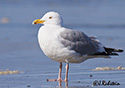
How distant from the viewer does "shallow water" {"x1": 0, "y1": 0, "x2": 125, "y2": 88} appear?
6.61m

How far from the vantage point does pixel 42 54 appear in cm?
993

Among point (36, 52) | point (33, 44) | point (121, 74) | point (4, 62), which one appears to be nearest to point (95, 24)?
point (33, 44)

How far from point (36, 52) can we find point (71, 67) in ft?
8.13

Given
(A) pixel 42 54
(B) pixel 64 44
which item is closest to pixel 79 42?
(B) pixel 64 44

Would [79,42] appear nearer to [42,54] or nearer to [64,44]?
[64,44]

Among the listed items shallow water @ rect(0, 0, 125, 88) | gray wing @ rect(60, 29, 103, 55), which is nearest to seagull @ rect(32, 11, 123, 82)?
gray wing @ rect(60, 29, 103, 55)

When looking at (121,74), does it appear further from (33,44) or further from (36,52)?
(33,44)

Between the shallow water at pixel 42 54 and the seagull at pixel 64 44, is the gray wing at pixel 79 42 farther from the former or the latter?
the shallow water at pixel 42 54

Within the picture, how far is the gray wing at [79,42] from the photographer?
263 inches

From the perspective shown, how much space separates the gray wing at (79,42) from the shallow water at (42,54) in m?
0.46

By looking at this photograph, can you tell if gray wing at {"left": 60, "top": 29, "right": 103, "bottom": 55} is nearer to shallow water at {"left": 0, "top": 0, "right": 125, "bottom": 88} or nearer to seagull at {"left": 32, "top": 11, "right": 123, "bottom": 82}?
seagull at {"left": 32, "top": 11, "right": 123, "bottom": 82}

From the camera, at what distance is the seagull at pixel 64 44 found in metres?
6.57

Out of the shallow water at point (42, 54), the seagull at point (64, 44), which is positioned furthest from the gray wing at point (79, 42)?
the shallow water at point (42, 54)

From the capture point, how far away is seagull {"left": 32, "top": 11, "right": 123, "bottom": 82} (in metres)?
6.57
